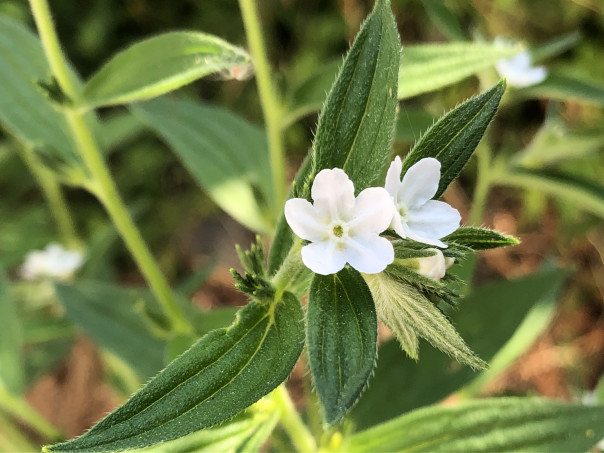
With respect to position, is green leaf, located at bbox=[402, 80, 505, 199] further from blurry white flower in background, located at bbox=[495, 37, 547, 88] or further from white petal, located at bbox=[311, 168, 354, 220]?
blurry white flower in background, located at bbox=[495, 37, 547, 88]

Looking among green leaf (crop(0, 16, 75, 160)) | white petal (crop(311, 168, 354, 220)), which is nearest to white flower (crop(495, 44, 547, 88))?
white petal (crop(311, 168, 354, 220))

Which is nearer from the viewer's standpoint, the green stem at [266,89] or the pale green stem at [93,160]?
the pale green stem at [93,160]

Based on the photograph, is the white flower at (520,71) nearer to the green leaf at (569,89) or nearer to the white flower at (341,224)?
the green leaf at (569,89)

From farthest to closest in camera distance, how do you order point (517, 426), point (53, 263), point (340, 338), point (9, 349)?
1. point (53, 263)
2. point (9, 349)
3. point (517, 426)
4. point (340, 338)

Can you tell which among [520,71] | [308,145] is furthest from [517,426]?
[308,145]

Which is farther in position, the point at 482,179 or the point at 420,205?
the point at 482,179

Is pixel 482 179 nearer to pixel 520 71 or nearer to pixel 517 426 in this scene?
pixel 520 71

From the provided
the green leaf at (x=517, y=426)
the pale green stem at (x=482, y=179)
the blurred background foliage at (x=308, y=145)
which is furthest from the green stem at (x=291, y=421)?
the blurred background foliage at (x=308, y=145)
